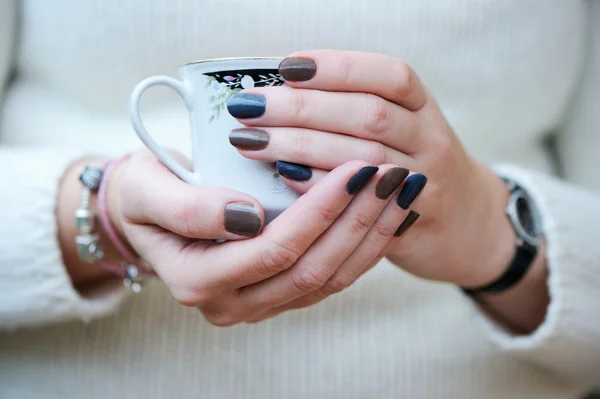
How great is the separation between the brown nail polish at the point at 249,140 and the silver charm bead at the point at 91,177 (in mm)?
253

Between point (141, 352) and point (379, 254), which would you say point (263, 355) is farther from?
point (379, 254)

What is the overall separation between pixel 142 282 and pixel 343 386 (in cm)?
31

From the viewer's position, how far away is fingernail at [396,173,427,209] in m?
0.42

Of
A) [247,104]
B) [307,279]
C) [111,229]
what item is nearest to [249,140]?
[247,104]

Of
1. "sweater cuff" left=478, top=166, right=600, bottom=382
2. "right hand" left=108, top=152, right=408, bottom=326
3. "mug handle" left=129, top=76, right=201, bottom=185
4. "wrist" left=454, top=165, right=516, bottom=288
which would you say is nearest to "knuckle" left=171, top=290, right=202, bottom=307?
"right hand" left=108, top=152, right=408, bottom=326

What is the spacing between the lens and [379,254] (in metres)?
0.51

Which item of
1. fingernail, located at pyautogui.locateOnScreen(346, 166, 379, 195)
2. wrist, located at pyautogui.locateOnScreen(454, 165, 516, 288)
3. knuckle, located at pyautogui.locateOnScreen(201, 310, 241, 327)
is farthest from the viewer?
wrist, located at pyautogui.locateOnScreen(454, 165, 516, 288)

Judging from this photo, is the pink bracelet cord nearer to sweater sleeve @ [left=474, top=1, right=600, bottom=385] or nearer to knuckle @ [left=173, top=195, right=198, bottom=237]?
knuckle @ [left=173, top=195, right=198, bottom=237]

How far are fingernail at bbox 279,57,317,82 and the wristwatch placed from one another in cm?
38

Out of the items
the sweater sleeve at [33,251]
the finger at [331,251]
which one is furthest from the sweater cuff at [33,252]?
the finger at [331,251]

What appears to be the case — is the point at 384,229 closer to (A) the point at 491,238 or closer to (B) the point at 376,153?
(B) the point at 376,153

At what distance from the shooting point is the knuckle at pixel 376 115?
438mm

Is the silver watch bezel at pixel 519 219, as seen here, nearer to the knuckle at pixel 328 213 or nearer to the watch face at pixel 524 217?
the watch face at pixel 524 217

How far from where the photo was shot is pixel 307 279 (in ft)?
1.48
